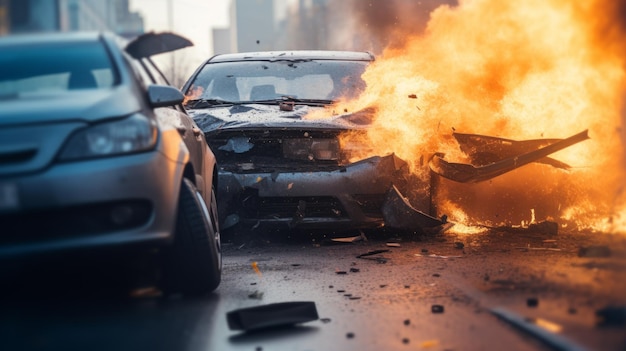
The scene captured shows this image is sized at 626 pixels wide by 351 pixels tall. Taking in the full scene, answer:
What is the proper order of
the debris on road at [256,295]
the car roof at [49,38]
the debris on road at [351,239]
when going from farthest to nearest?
the debris on road at [351,239] → the car roof at [49,38] → the debris on road at [256,295]

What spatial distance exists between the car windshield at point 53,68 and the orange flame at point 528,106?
11.1 ft

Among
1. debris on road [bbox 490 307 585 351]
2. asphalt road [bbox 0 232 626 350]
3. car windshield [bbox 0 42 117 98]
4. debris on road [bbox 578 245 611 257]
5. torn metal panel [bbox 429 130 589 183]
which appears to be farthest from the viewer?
torn metal panel [bbox 429 130 589 183]

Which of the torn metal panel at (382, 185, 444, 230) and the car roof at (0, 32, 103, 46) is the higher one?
the car roof at (0, 32, 103, 46)

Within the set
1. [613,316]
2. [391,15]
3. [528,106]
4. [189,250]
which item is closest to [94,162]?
[189,250]

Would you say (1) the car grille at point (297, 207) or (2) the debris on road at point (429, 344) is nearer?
(2) the debris on road at point (429, 344)

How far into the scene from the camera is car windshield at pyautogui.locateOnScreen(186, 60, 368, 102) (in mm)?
10555

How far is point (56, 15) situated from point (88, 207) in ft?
169

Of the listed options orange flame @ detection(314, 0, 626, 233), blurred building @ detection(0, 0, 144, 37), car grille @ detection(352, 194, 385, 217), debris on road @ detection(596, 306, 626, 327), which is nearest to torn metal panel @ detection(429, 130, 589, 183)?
orange flame @ detection(314, 0, 626, 233)

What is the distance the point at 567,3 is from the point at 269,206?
3491mm

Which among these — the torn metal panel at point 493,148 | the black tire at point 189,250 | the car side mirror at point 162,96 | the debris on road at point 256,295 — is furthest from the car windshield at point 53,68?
the torn metal panel at point 493,148

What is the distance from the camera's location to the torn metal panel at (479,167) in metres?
9.05

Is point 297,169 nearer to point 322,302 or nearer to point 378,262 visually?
point 378,262

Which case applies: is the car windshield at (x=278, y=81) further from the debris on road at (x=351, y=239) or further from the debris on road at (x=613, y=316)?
the debris on road at (x=613, y=316)

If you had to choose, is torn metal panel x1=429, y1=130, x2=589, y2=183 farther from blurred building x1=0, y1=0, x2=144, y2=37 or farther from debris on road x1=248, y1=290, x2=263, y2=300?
blurred building x1=0, y1=0, x2=144, y2=37
